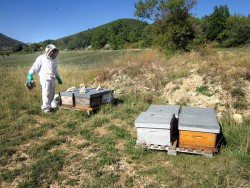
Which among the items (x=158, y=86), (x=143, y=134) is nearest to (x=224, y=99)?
(x=158, y=86)

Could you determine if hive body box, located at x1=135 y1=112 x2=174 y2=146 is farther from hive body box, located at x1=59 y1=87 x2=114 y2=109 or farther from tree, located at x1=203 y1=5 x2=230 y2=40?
tree, located at x1=203 y1=5 x2=230 y2=40

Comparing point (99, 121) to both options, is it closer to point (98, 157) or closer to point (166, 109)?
point (98, 157)

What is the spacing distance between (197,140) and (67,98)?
11.9 feet

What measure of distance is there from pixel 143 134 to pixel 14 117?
3689 mm

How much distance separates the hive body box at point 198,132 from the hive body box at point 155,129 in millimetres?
183

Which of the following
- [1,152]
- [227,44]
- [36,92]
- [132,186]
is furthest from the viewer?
[227,44]

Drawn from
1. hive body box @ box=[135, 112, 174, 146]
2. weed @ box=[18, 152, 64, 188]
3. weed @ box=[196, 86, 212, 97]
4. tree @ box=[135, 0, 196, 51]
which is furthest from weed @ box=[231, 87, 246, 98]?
tree @ box=[135, 0, 196, 51]

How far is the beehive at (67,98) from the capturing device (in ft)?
19.2

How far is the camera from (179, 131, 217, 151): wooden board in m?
3.42

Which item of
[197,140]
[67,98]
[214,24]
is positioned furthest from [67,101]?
[214,24]

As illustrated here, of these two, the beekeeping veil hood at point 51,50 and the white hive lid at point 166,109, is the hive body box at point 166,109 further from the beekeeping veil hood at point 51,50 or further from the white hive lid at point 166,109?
the beekeeping veil hood at point 51,50

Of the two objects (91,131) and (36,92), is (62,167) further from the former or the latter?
(36,92)

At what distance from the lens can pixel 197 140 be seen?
3.49 metres

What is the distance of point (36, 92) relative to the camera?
309 inches
